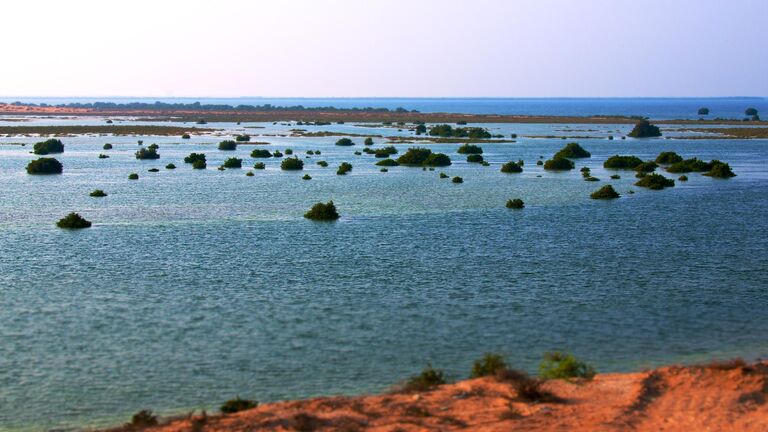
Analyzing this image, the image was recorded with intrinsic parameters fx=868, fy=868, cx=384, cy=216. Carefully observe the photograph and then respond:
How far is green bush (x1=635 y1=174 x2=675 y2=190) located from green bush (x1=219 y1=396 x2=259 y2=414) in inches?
2660

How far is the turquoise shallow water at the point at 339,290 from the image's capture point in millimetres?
27172

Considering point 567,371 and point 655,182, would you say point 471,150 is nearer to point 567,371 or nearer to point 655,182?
point 655,182

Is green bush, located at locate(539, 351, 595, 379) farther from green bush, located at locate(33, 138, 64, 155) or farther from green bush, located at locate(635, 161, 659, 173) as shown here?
green bush, located at locate(33, 138, 64, 155)

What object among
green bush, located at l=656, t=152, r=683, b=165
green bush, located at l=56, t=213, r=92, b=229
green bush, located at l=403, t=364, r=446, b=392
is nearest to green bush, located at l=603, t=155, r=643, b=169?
green bush, located at l=656, t=152, r=683, b=165

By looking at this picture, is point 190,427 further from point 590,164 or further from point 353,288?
point 590,164

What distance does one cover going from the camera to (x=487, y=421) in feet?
66.1

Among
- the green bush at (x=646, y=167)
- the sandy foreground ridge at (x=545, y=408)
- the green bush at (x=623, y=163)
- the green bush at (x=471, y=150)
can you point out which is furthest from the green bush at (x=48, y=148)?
the sandy foreground ridge at (x=545, y=408)

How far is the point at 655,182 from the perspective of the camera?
275 ft

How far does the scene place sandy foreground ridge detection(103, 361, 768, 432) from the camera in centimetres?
1992

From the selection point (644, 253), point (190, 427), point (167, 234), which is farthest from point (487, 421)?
point (167, 234)

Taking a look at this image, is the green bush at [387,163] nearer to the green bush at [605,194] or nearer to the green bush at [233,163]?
the green bush at [233,163]

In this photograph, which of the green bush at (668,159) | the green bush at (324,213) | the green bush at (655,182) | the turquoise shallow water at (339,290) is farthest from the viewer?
the green bush at (668,159)

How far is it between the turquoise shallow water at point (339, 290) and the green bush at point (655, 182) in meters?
5.13

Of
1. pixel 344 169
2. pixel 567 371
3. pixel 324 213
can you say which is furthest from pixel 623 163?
pixel 567 371
